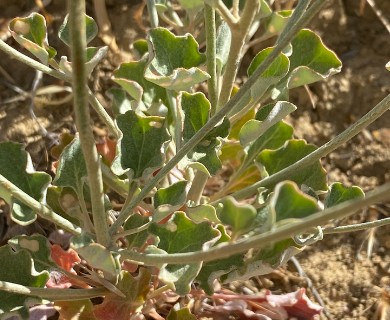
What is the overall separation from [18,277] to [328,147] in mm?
645

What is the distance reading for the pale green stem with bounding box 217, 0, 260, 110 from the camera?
1210 mm

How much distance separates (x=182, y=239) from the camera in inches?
53.0

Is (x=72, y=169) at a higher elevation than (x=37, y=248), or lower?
higher

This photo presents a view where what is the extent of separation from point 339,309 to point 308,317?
0.16m

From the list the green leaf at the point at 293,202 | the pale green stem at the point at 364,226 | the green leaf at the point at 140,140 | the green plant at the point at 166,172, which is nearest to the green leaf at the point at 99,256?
the green plant at the point at 166,172

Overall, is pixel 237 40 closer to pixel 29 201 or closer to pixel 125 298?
pixel 29 201

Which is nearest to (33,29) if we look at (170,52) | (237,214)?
(170,52)

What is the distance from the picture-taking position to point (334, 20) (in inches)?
92.3

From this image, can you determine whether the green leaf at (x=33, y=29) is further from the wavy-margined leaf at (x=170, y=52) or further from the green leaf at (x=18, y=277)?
the green leaf at (x=18, y=277)

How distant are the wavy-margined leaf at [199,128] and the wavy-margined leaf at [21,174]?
29 cm

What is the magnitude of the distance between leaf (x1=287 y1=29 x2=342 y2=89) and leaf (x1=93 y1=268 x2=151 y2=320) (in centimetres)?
52

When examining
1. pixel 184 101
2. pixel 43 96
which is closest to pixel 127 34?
pixel 43 96

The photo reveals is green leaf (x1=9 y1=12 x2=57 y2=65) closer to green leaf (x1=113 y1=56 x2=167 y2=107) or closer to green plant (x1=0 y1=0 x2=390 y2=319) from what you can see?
green plant (x1=0 y1=0 x2=390 y2=319)

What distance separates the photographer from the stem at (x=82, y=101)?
86cm
